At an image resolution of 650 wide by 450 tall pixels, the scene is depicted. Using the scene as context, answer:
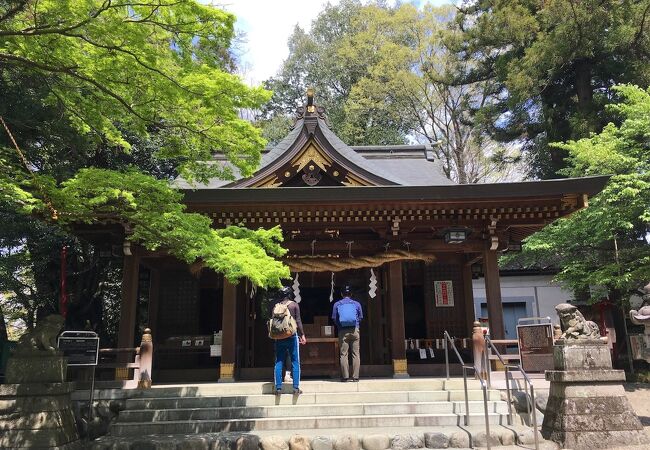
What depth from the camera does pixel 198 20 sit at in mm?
5047

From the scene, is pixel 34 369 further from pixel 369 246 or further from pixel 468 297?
pixel 468 297

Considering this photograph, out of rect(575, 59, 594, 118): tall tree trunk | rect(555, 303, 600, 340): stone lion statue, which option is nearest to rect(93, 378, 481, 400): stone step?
rect(555, 303, 600, 340): stone lion statue

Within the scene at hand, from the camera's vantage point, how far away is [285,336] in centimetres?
699

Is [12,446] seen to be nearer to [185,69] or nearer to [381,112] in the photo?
[185,69]

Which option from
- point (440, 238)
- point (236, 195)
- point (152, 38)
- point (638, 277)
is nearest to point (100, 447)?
point (236, 195)

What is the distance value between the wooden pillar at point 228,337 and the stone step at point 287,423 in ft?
7.17

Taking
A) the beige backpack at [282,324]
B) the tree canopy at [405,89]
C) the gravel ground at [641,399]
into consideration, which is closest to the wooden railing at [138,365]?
the beige backpack at [282,324]

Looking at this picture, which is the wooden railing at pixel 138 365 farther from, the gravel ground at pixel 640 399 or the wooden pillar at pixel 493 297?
the gravel ground at pixel 640 399

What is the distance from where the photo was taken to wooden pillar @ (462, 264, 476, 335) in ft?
36.1

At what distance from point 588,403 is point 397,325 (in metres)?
3.74

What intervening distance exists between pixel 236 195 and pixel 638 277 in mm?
10677

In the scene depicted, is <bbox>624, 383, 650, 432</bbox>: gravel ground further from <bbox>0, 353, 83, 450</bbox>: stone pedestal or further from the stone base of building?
the stone base of building

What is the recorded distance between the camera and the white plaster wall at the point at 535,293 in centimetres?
1859

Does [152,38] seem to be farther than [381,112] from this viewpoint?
No
